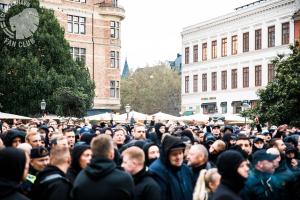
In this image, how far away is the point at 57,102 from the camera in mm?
39125

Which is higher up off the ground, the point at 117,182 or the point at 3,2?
the point at 3,2

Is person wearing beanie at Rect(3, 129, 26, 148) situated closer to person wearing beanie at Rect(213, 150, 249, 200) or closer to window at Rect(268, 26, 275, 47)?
person wearing beanie at Rect(213, 150, 249, 200)

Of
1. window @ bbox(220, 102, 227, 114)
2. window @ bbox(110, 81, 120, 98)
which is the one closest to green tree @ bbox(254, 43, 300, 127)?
window @ bbox(220, 102, 227, 114)

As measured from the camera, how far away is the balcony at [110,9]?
5869 centimetres

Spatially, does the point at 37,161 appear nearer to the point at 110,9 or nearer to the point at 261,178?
the point at 261,178

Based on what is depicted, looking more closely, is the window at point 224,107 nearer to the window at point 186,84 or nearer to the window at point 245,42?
the window at point 245,42

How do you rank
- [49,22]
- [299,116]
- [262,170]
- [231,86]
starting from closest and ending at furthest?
[262,170] → [299,116] → [49,22] → [231,86]

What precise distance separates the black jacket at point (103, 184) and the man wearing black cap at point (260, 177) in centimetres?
226

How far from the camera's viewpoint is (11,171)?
17.9 feet

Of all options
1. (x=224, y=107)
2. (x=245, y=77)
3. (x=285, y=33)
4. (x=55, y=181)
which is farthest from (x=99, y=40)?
(x=55, y=181)

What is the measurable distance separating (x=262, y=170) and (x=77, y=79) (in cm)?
3666

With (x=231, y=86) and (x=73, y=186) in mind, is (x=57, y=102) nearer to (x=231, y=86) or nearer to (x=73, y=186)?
(x=231, y=86)

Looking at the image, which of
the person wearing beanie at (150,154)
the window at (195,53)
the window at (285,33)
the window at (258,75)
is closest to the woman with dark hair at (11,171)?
the person wearing beanie at (150,154)

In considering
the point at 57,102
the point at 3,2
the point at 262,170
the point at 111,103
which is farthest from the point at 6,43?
the point at 262,170
